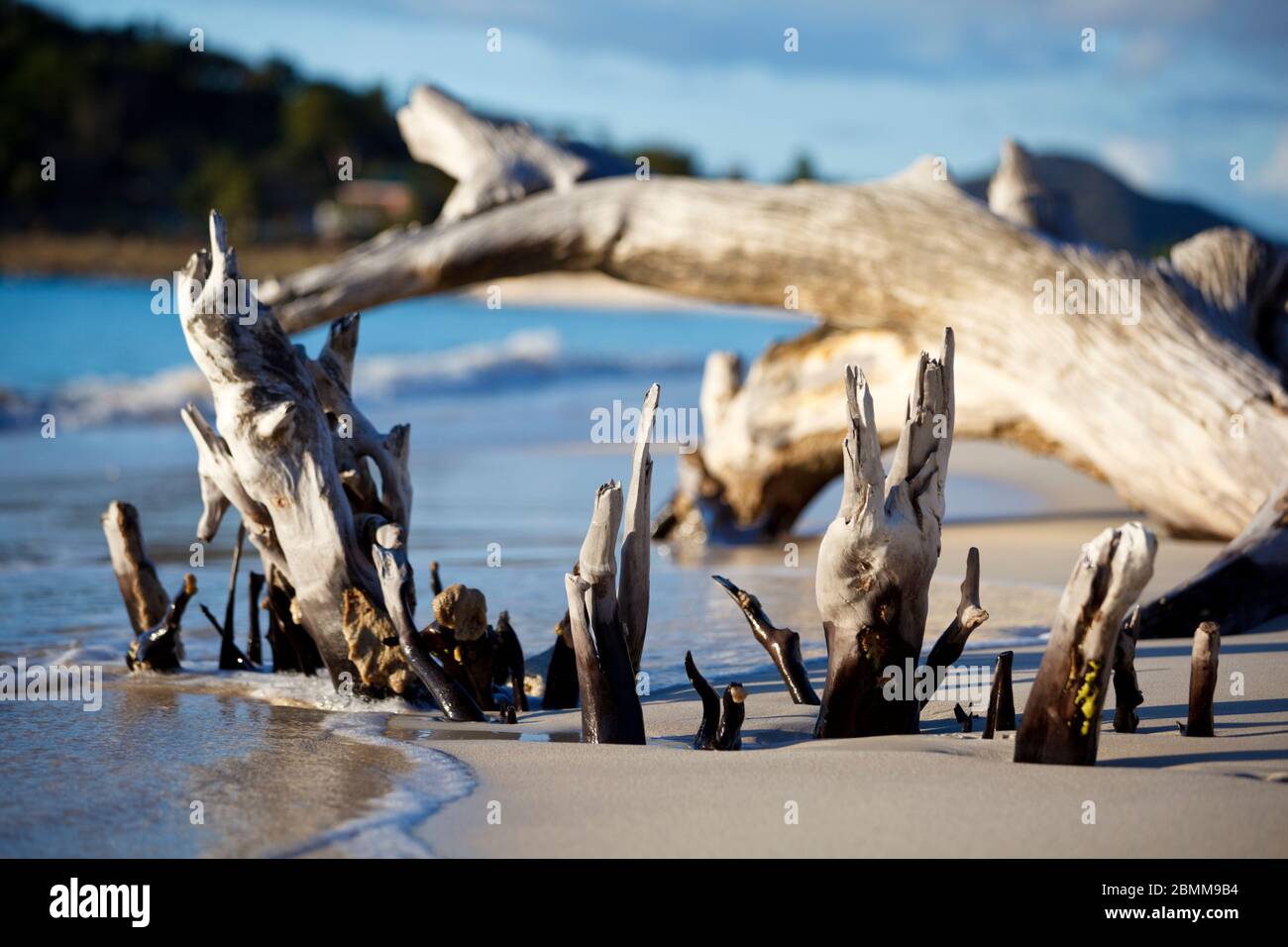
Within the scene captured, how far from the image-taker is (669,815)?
125 inches

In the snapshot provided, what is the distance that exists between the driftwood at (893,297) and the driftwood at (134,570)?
2544 mm

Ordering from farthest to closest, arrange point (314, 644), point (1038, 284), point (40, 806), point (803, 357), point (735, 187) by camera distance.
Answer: point (803, 357), point (735, 187), point (1038, 284), point (314, 644), point (40, 806)

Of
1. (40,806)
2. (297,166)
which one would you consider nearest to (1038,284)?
(40,806)

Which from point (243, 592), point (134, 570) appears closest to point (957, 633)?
point (134, 570)

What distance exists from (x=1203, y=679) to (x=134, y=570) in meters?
3.44

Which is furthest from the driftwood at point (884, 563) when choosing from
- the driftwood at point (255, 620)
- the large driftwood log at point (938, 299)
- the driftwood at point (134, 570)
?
the large driftwood log at point (938, 299)

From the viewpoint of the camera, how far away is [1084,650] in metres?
3.30

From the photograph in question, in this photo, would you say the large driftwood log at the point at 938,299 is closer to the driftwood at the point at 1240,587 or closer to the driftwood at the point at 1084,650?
the driftwood at the point at 1240,587

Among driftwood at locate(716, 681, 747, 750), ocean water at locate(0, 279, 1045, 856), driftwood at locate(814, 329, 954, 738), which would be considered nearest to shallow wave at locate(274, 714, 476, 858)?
ocean water at locate(0, 279, 1045, 856)

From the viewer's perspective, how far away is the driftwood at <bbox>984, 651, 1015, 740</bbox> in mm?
3760

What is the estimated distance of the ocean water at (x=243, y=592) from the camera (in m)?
3.36

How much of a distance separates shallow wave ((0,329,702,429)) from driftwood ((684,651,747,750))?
9.74m
